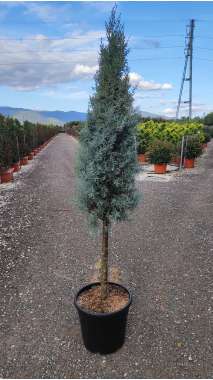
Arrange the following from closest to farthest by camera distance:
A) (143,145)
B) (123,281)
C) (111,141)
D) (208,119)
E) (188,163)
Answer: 1. (111,141)
2. (123,281)
3. (188,163)
4. (143,145)
5. (208,119)

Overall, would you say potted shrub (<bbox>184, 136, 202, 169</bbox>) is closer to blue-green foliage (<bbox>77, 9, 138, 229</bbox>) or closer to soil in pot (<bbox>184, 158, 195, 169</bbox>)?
soil in pot (<bbox>184, 158, 195, 169</bbox>)

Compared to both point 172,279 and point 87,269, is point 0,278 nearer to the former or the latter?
point 87,269

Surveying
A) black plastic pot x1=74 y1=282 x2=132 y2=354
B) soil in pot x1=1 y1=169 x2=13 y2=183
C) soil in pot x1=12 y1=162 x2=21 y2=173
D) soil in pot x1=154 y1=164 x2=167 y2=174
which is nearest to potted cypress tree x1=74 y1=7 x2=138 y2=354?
black plastic pot x1=74 y1=282 x2=132 y2=354

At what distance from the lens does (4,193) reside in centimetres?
1205

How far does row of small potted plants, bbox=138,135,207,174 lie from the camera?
15.6m

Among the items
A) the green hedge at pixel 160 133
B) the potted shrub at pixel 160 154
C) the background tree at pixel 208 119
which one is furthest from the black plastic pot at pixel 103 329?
the background tree at pixel 208 119

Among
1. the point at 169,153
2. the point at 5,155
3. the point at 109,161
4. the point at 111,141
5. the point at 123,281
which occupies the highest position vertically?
the point at 111,141

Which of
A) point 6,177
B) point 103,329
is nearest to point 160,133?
point 6,177

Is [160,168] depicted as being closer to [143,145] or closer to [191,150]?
[191,150]

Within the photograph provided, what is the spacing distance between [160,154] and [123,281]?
34.8 feet

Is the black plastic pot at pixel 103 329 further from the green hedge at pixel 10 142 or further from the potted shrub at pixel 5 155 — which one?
the green hedge at pixel 10 142

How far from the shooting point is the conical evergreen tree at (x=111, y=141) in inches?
146

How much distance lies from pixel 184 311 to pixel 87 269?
1828mm

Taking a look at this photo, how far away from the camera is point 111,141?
372 centimetres
